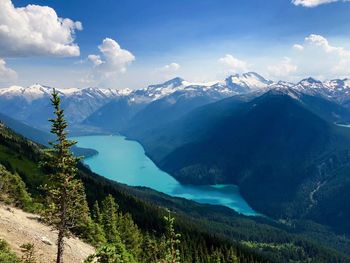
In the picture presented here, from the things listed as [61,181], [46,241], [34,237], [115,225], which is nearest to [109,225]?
[115,225]

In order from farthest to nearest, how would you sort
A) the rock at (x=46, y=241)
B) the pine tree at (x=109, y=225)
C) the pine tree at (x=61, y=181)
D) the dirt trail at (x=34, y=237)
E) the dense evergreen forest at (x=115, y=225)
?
the pine tree at (x=109, y=225)
the rock at (x=46, y=241)
the dirt trail at (x=34, y=237)
the dense evergreen forest at (x=115, y=225)
the pine tree at (x=61, y=181)

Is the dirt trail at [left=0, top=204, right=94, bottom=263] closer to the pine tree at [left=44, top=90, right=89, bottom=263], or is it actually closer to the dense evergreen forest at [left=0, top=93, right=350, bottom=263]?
the dense evergreen forest at [left=0, top=93, right=350, bottom=263]

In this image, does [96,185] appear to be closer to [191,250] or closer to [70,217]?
[191,250]

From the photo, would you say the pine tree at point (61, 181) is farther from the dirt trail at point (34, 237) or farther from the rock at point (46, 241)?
the rock at point (46, 241)

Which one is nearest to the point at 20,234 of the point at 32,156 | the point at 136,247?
the point at 136,247

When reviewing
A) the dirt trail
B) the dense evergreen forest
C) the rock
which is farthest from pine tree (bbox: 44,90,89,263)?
the rock

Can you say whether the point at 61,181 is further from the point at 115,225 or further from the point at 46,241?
the point at 115,225

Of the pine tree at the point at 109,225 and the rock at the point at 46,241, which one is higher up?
the rock at the point at 46,241

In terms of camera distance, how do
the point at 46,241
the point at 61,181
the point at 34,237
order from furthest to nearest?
1. the point at 46,241
2. the point at 34,237
3. the point at 61,181

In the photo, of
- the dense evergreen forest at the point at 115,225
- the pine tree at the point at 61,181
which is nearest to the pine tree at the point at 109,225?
the dense evergreen forest at the point at 115,225
